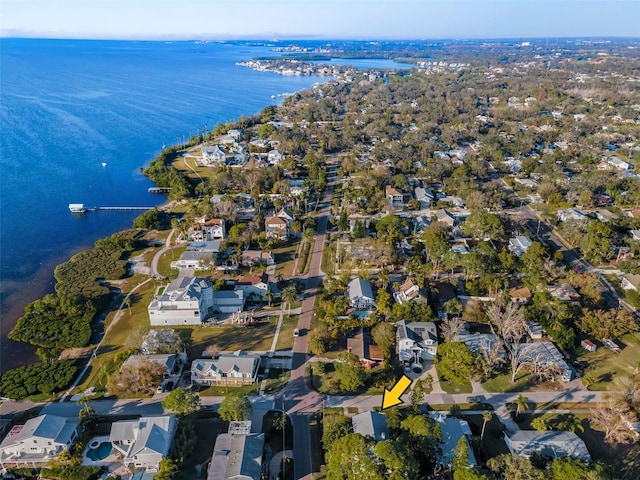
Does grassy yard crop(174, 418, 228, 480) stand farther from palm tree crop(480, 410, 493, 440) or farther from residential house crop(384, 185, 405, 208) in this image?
residential house crop(384, 185, 405, 208)

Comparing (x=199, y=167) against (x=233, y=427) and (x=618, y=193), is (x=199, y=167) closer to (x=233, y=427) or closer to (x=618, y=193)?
(x=233, y=427)

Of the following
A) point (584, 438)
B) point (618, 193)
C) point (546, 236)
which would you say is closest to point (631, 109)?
point (618, 193)

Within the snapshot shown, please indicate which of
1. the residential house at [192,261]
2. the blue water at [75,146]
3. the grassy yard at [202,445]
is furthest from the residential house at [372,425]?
the blue water at [75,146]

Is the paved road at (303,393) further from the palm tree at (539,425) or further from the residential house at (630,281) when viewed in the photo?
the residential house at (630,281)

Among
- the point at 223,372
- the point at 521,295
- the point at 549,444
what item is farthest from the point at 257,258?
the point at 549,444

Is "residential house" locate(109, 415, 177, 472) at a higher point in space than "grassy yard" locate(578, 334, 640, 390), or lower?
higher

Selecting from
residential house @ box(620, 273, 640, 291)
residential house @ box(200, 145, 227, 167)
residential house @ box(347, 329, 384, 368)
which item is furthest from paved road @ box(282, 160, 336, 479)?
residential house @ box(200, 145, 227, 167)
